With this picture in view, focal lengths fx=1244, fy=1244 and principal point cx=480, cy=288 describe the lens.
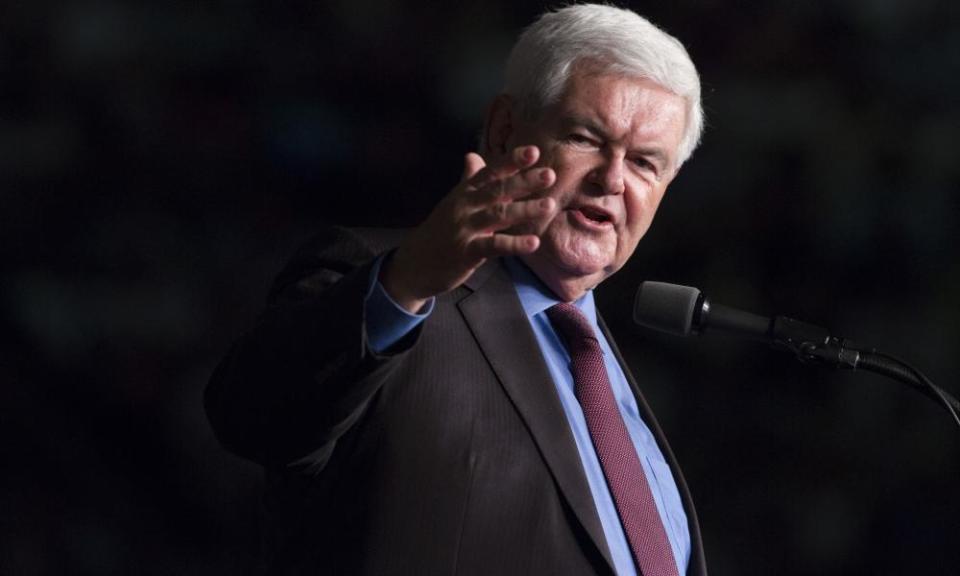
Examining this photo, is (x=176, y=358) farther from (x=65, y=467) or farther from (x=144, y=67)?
(x=144, y=67)

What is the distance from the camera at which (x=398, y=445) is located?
1174 mm

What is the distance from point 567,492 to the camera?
1220 mm

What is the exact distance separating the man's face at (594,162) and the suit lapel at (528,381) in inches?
4.5

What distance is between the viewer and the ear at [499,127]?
155 cm

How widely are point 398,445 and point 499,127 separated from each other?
534mm

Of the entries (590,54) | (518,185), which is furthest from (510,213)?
(590,54)

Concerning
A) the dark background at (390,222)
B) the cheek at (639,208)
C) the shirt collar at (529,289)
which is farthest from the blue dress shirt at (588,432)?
the dark background at (390,222)

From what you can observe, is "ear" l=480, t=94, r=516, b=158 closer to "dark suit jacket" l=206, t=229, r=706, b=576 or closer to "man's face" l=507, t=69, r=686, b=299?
"man's face" l=507, t=69, r=686, b=299

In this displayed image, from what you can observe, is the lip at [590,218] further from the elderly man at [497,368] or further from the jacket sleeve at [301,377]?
the jacket sleeve at [301,377]

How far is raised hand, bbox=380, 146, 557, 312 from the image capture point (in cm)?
97

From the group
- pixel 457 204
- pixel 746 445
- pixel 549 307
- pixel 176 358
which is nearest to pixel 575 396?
pixel 549 307

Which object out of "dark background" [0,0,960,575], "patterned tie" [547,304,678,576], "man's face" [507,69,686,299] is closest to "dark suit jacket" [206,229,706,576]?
"patterned tie" [547,304,678,576]

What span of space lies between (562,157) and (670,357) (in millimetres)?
1165

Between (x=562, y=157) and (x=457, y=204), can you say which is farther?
(x=562, y=157)
